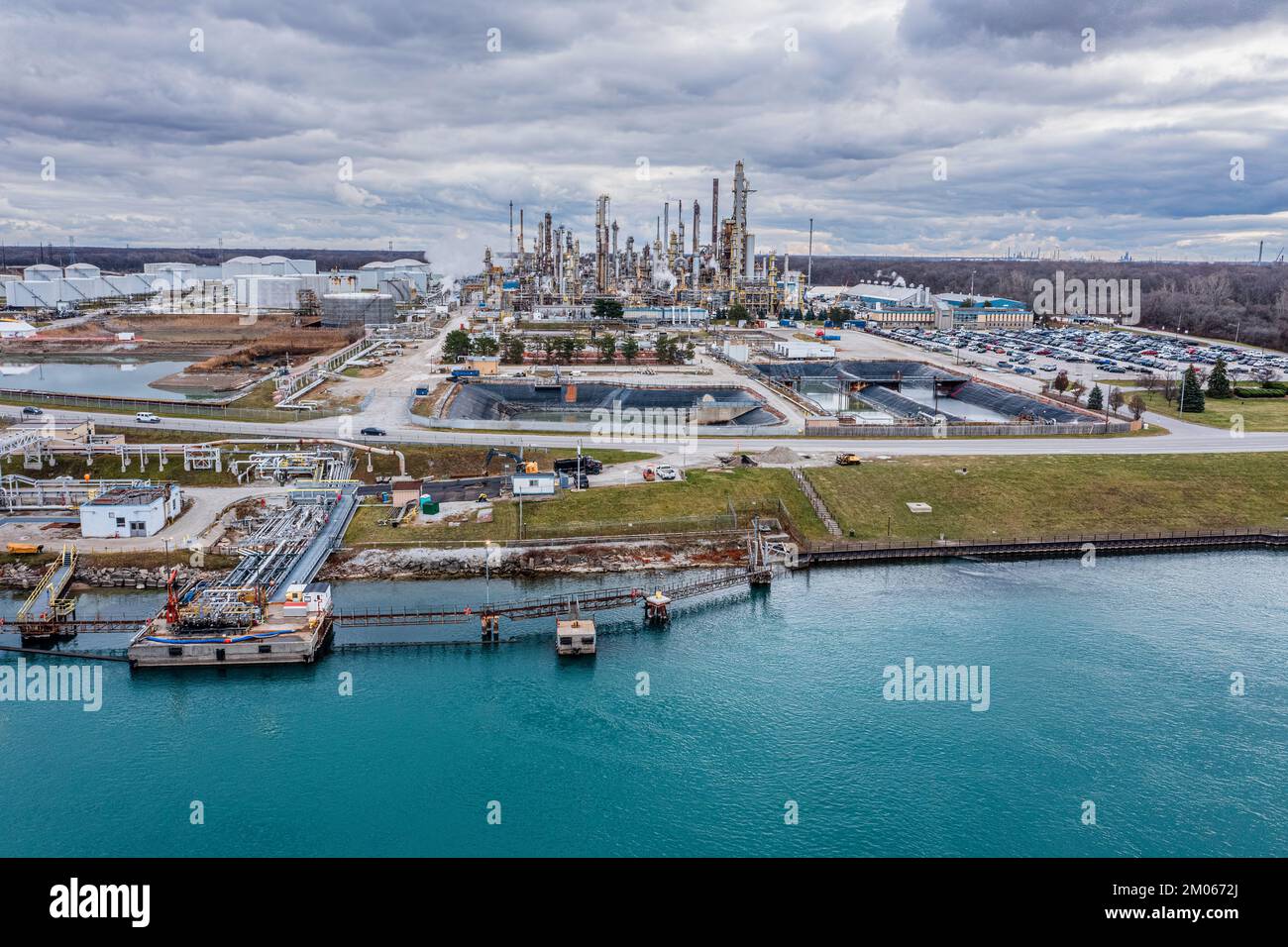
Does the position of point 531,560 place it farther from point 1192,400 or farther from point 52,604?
point 1192,400

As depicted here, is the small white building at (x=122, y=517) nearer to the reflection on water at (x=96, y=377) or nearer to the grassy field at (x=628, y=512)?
the grassy field at (x=628, y=512)

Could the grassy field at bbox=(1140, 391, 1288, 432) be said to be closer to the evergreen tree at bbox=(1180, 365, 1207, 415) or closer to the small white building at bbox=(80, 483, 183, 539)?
the evergreen tree at bbox=(1180, 365, 1207, 415)

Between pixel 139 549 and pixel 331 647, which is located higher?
pixel 139 549

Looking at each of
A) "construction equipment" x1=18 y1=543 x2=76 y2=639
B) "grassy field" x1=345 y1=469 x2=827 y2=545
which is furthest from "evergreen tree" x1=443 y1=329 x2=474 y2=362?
"construction equipment" x1=18 y1=543 x2=76 y2=639

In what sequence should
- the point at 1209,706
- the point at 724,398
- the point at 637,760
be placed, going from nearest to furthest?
the point at 637,760 → the point at 1209,706 → the point at 724,398

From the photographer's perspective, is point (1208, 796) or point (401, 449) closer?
point (1208, 796)
